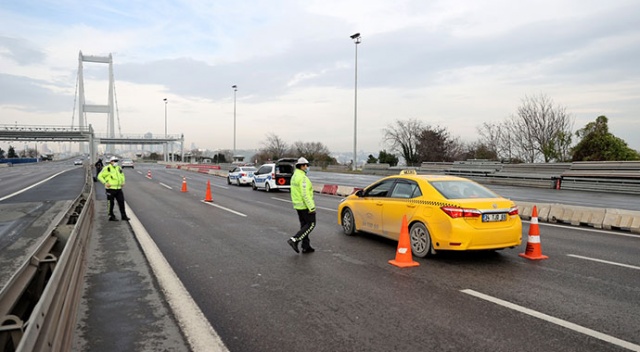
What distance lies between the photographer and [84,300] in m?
5.33

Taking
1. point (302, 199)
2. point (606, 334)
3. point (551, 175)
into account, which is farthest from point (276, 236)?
point (551, 175)

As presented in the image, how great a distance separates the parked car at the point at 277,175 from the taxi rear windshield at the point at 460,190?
49.7 feet

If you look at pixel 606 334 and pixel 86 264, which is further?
pixel 86 264

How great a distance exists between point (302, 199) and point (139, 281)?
122 inches

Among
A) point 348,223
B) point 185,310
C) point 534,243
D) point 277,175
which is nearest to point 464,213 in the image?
point 534,243

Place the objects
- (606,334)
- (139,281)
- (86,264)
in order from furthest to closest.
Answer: (86,264)
(139,281)
(606,334)

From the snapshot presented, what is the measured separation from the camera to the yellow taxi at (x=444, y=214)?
709cm

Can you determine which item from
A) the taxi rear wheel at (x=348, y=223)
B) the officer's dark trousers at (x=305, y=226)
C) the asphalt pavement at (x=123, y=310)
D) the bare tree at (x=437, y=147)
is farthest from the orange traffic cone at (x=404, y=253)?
the bare tree at (x=437, y=147)

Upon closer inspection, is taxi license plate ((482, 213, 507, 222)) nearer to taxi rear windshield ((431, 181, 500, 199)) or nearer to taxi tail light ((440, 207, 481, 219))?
taxi tail light ((440, 207, 481, 219))

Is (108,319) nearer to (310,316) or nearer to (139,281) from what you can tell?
(139,281)

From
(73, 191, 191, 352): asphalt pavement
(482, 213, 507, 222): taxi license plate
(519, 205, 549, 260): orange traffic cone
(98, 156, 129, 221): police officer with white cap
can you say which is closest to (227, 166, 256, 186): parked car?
(98, 156, 129, 221): police officer with white cap

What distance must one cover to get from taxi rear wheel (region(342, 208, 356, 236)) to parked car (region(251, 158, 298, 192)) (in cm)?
1279

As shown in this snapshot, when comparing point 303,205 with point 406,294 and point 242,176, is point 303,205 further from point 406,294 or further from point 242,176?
point 242,176

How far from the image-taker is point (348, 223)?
9.97m
